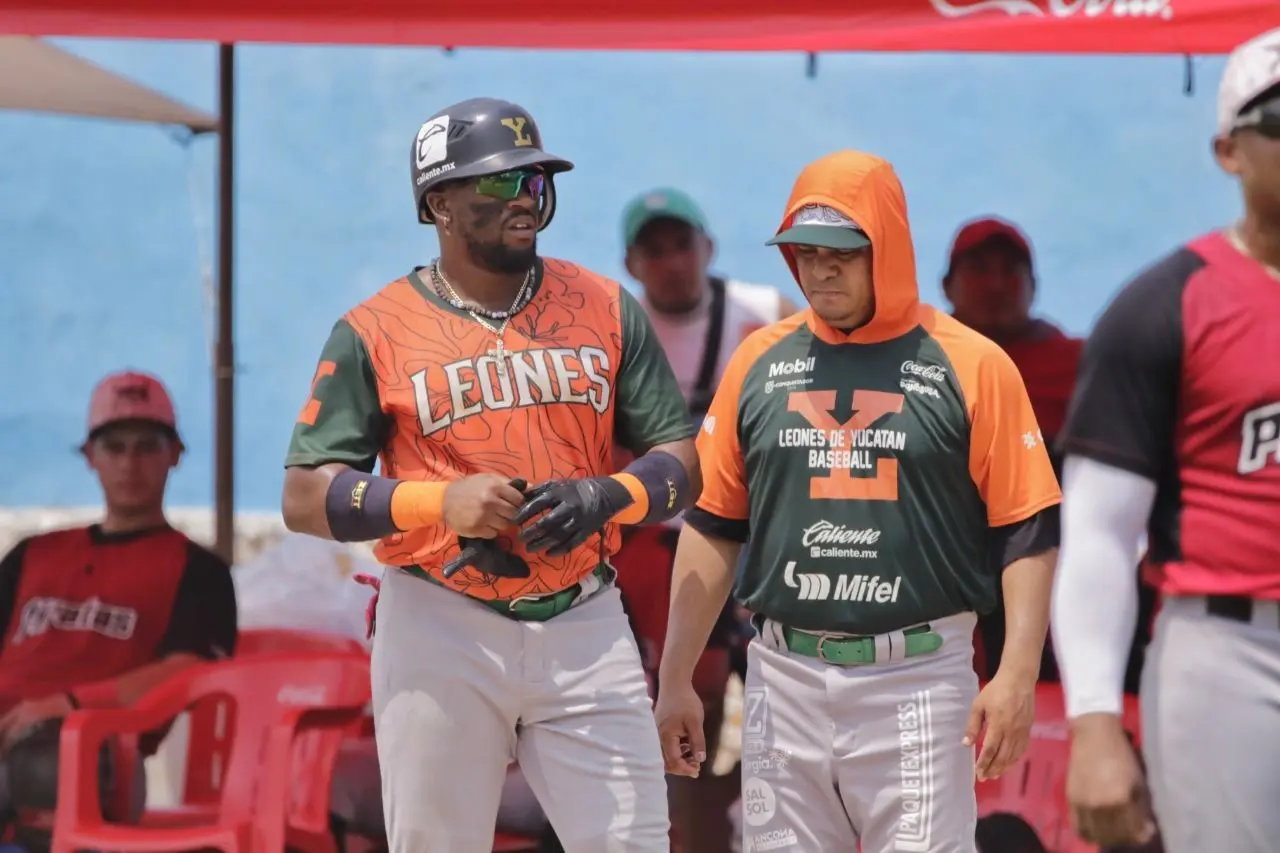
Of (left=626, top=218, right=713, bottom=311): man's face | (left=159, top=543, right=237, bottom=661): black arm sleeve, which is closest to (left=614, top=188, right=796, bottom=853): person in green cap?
(left=626, top=218, right=713, bottom=311): man's face

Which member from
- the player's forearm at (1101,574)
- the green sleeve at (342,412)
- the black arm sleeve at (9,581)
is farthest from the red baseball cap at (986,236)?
the black arm sleeve at (9,581)

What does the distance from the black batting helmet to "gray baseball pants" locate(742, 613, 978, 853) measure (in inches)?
45.3

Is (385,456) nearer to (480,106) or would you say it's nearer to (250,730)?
(480,106)

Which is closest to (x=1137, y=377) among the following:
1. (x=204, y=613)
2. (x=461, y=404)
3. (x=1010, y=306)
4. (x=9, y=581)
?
(x=461, y=404)

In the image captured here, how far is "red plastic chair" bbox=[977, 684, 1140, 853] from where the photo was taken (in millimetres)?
5238

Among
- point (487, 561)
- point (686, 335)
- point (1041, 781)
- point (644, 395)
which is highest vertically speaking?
point (686, 335)

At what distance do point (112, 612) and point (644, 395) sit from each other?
2869 millimetres

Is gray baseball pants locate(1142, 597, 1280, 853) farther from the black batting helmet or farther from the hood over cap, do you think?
the black batting helmet

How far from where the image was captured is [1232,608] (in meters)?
2.69

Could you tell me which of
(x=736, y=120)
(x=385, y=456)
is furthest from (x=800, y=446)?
(x=736, y=120)

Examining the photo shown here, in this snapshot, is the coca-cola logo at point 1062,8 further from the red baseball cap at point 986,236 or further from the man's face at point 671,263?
the man's face at point 671,263

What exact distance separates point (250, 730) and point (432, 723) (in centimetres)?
216

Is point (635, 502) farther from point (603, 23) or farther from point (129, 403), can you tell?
point (129, 403)

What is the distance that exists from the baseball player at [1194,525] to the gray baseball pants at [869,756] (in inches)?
39.6
